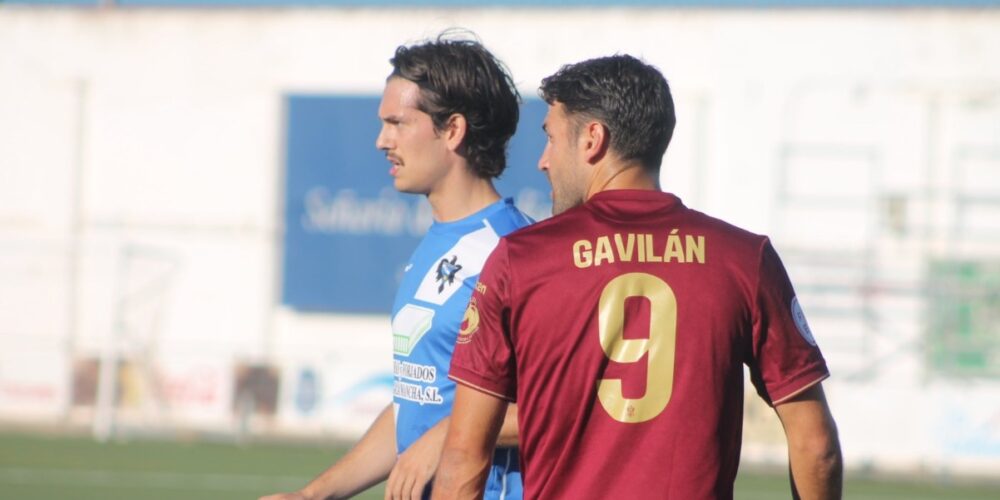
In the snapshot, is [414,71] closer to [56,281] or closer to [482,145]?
[482,145]

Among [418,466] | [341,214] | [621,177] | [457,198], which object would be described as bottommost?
[341,214]

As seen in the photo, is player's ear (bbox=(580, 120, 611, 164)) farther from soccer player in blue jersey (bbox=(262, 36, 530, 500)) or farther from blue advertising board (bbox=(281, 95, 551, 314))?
blue advertising board (bbox=(281, 95, 551, 314))

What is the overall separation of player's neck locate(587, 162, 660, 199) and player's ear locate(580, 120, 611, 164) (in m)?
A: 0.02

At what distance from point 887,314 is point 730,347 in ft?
57.9

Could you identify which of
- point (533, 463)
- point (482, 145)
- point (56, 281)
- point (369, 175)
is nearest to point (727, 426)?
point (533, 463)

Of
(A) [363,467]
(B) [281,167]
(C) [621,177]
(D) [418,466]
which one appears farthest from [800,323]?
(B) [281,167]

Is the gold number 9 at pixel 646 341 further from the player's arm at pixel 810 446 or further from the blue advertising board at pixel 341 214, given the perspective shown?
the blue advertising board at pixel 341 214

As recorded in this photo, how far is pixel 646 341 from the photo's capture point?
338 cm

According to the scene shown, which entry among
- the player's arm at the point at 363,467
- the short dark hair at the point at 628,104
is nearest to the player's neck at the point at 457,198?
the player's arm at the point at 363,467

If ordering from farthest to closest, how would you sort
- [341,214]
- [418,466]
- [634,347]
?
1. [341,214]
2. [418,466]
3. [634,347]

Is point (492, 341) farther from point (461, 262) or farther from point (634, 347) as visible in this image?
point (461, 262)

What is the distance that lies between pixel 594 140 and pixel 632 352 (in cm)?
46

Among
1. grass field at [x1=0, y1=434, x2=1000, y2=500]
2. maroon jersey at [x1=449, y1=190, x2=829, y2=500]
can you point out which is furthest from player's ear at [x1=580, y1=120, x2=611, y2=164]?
grass field at [x1=0, y1=434, x2=1000, y2=500]

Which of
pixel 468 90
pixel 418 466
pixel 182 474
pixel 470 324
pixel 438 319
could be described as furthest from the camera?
pixel 182 474
